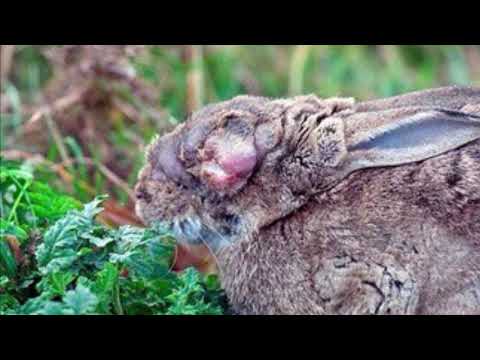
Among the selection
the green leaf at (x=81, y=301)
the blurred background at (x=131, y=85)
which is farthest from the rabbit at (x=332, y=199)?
the blurred background at (x=131, y=85)

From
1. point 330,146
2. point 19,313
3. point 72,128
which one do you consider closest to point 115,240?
point 19,313

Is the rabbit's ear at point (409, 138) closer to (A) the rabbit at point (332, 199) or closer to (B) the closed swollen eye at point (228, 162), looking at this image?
(A) the rabbit at point (332, 199)

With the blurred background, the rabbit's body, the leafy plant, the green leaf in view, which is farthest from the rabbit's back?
the blurred background

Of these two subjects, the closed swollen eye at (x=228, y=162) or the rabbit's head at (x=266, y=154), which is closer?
the rabbit's head at (x=266, y=154)

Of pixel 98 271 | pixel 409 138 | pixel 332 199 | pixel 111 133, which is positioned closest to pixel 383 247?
pixel 332 199

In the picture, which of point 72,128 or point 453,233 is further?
point 72,128

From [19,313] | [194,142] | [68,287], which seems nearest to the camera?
[19,313]

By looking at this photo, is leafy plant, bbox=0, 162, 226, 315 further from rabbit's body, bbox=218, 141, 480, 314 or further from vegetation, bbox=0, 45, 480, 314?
rabbit's body, bbox=218, 141, 480, 314
